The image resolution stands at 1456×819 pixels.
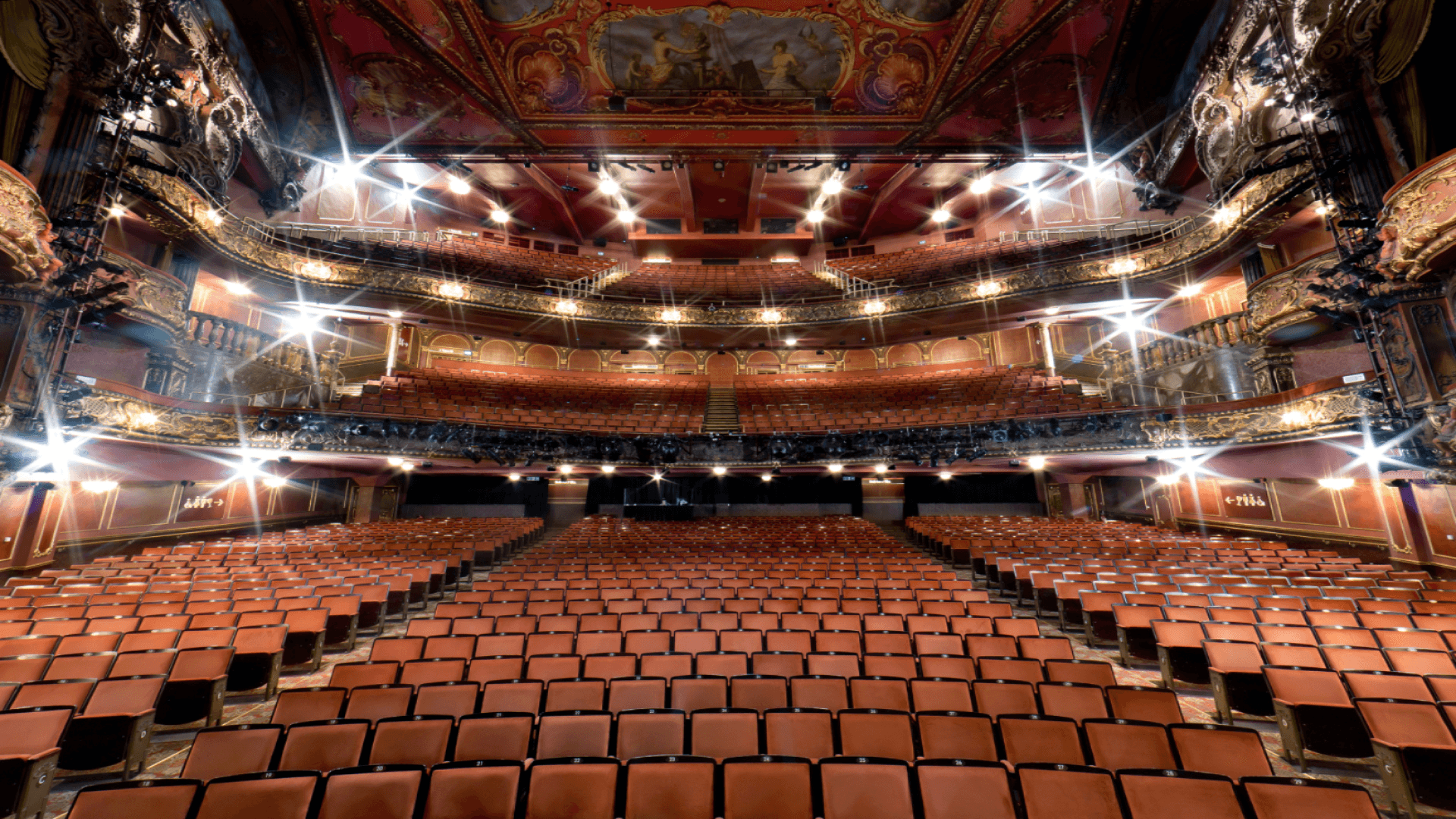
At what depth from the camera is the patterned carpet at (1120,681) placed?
2.67 meters

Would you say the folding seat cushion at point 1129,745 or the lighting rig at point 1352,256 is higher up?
the lighting rig at point 1352,256

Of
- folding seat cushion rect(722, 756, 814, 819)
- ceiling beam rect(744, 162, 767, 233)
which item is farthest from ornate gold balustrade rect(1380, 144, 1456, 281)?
ceiling beam rect(744, 162, 767, 233)

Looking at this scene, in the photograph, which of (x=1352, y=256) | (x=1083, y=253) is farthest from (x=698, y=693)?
(x=1083, y=253)

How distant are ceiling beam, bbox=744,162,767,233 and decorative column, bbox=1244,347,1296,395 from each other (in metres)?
11.5

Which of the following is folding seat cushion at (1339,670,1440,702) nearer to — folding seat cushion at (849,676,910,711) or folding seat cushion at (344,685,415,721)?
folding seat cushion at (849,676,910,711)

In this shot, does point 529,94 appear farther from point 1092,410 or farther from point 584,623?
point 1092,410

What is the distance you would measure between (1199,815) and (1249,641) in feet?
8.85

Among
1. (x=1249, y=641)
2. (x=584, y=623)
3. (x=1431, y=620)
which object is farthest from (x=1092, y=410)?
(x=584, y=623)

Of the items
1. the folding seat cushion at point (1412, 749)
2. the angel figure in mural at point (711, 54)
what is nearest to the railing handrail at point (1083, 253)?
the angel figure in mural at point (711, 54)

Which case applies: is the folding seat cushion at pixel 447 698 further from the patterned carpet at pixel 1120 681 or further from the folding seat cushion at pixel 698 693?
the folding seat cushion at pixel 698 693

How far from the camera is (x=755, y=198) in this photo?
16219 mm

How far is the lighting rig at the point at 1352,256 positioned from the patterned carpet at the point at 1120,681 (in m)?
4.06

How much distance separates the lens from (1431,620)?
13.3 feet

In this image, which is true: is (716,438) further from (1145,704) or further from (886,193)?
(886,193)
